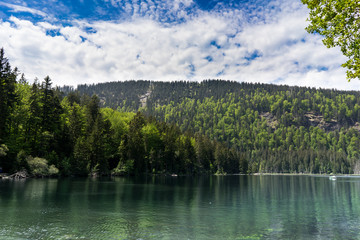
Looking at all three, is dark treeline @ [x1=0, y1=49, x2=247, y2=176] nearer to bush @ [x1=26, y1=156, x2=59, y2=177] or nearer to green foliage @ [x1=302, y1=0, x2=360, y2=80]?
bush @ [x1=26, y1=156, x2=59, y2=177]

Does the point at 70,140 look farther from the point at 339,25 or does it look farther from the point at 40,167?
the point at 339,25

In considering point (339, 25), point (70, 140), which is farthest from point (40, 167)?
point (339, 25)

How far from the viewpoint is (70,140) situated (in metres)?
82.1

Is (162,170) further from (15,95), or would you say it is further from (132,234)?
(132,234)

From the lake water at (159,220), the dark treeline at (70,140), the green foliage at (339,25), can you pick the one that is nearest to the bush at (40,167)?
the dark treeline at (70,140)

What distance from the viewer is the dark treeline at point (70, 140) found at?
2522 inches

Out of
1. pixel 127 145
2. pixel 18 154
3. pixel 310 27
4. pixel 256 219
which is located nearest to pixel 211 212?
pixel 256 219

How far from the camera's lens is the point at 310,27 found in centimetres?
1958

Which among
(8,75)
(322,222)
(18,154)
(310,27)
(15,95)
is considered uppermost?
(8,75)

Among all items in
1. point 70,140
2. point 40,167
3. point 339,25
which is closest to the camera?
point 339,25

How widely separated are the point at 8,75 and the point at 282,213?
224 feet

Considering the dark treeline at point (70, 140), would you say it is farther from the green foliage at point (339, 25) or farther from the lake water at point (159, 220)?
the green foliage at point (339, 25)

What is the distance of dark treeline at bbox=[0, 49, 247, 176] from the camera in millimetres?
64062

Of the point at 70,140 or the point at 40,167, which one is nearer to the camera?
the point at 40,167
